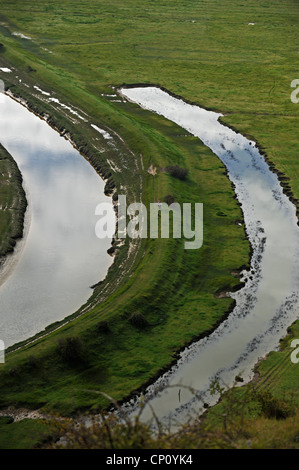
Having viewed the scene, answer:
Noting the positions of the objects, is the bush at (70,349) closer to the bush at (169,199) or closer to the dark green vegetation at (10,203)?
the dark green vegetation at (10,203)

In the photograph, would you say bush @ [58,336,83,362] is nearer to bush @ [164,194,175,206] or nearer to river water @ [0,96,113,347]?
river water @ [0,96,113,347]

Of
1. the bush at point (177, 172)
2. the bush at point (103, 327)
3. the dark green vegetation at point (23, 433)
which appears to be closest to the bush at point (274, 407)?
the dark green vegetation at point (23, 433)

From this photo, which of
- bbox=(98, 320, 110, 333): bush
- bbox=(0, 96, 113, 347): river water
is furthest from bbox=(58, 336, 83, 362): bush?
bbox=(0, 96, 113, 347): river water

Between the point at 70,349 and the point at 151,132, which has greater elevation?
the point at 151,132

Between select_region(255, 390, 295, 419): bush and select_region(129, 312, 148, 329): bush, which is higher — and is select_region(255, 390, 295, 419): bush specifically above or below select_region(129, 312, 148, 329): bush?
below

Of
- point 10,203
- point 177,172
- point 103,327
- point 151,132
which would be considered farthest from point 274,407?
point 151,132

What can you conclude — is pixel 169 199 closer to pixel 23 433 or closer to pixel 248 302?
pixel 248 302

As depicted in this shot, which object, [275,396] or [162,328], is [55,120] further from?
[275,396]
